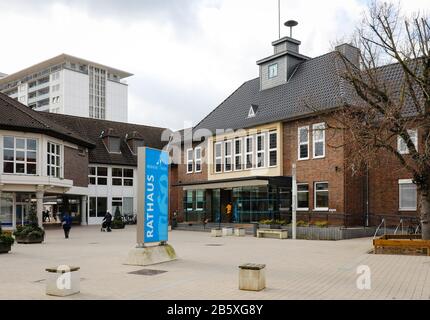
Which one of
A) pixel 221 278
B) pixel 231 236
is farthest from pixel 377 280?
pixel 231 236

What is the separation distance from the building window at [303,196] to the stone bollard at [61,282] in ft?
68.4

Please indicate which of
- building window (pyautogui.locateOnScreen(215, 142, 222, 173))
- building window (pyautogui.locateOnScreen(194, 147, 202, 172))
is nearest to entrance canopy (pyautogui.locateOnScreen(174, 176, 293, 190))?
building window (pyautogui.locateOnScreen(215, 142, 222, 173))

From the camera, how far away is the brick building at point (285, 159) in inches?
1036

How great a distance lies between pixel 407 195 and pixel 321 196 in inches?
185

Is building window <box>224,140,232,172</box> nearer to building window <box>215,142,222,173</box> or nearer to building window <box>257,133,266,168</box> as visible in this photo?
building window <box>215,142,222,173</box>

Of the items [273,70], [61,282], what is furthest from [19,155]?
[61,282]

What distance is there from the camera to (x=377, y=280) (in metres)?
10.6

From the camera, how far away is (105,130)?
48.0 meters

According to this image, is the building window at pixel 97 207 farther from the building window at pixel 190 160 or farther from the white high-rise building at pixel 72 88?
the white high-rise building at pixel 72 88

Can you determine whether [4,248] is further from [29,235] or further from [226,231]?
[226,231]

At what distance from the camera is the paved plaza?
9086mm

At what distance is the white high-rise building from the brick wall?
2676 inches
